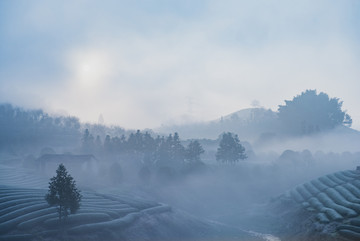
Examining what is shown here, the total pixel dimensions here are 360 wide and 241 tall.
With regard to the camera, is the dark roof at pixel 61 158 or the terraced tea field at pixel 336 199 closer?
the terraced tea field at pixel 336 199

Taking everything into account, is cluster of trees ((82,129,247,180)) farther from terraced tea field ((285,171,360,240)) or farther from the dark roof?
terraced tea field ((285,171,360,240))

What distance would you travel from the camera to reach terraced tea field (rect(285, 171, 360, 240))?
40.4 meters

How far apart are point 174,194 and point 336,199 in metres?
45.0

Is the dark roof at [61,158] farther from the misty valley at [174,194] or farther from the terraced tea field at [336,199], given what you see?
the terraced tea field at [336,199]

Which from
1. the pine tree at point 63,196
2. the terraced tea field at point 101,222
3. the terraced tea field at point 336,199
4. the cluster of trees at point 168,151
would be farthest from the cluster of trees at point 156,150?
the pine tree at point 63,196

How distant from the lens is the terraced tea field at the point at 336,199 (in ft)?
133

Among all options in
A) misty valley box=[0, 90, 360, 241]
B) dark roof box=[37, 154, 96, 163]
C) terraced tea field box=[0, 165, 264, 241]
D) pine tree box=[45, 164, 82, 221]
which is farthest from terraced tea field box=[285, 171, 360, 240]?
dark roof box=[37, 154, 96, 163]

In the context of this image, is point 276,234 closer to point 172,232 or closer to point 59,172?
point 172,232

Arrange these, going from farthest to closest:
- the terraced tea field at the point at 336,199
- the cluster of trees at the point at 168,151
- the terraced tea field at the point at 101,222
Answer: the cluster of trees at the point at 168,151 → the terraced tea field at the point at 336,199 → the terraced tea field at the point at 101,222

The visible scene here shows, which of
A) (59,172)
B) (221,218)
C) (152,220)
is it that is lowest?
(221,218)

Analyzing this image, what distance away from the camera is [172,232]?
2012 inches

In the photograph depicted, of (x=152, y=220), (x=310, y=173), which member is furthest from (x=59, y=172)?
(x=310, y=173)

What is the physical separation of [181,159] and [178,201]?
98.7ft

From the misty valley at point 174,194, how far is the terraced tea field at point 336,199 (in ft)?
0.76
